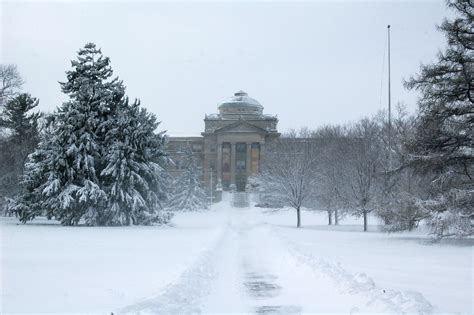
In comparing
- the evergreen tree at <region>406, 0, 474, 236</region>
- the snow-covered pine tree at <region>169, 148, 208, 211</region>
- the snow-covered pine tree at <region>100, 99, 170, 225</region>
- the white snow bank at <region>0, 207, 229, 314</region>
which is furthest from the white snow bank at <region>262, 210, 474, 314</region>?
the snow-covered pine tree at <region>169, 148, 208, 211</region>

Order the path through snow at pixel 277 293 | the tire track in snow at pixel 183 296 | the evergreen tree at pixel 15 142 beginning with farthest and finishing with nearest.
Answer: the evergreen tree at pixel 15 142 → the path through snow at pixel 277 293 → the tire track in snow at pixel 183 296

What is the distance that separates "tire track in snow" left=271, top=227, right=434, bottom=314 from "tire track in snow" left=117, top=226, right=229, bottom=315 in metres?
2.77

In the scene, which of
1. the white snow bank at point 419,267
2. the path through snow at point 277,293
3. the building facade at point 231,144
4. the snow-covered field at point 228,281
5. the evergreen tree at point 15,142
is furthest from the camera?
the building facade at point 231,144

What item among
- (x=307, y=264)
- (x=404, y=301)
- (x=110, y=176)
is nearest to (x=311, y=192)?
(x=110, y=176)

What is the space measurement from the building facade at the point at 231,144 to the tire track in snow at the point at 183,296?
98461mm

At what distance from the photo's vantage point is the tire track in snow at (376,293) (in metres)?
8.98

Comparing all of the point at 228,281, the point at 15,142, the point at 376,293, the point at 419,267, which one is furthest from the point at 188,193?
the point at 376,293

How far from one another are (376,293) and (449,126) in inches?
655

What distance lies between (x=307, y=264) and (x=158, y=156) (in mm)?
27889

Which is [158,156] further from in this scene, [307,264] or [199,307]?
[199,307]

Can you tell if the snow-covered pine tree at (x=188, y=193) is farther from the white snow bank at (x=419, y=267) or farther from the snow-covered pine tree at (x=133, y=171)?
the white snow bank at (x=419, y=267)

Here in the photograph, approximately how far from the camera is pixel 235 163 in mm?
118312

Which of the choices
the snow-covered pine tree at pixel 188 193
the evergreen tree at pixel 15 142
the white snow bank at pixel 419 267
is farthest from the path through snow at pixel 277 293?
the snow-covered pine tree at pixel 188 193

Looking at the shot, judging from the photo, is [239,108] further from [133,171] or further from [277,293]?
[277,293]
